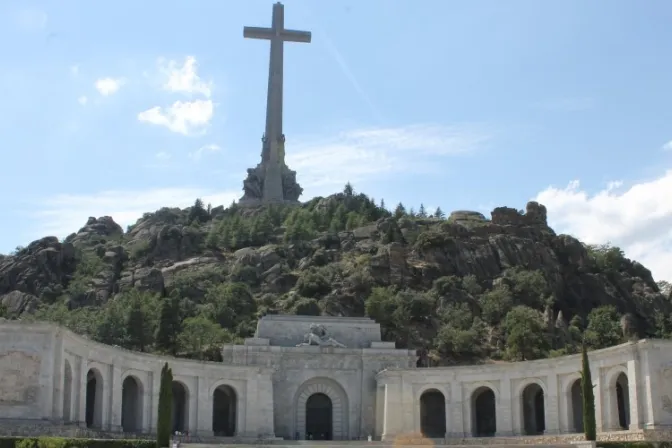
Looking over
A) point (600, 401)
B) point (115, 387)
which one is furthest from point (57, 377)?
point (600, 401)

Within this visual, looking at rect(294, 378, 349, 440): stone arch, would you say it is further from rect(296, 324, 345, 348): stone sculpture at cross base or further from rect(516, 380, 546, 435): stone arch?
rect(516, 380, 546, 435): stone arch

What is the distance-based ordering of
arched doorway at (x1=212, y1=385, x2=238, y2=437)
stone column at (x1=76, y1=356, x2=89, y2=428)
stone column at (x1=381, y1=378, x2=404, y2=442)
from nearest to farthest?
stone column at (x1=76, y1=356, x2=89, y2=428)
stone column at (x1=381, y1=378, x2=404, y2=442)
arched doorway at (x1=212, y1=385, x2=238, y2=437)

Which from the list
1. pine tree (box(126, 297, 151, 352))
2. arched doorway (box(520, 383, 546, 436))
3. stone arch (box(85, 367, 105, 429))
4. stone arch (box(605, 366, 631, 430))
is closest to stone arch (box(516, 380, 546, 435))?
arched doorway (box(520, 383, 546, 436))

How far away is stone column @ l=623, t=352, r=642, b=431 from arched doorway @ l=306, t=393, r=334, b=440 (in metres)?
22.8

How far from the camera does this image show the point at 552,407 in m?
60.5

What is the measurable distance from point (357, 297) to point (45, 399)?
179 feet

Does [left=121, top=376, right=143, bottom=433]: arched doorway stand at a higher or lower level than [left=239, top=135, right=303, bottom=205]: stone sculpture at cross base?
lower

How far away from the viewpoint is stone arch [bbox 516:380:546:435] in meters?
65.0

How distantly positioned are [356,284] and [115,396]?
46.9m

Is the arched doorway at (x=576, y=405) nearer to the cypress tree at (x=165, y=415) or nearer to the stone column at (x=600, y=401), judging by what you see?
A: the stone column at (x=600, y=401)

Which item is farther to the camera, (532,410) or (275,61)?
(275,61)

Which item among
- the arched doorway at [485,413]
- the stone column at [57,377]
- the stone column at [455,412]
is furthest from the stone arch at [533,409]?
the stone column at [57,377]

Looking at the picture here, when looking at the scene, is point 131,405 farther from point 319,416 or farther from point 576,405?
point 576,405

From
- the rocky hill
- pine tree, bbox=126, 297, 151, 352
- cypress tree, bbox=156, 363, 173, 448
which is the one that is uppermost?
the rocky hill
